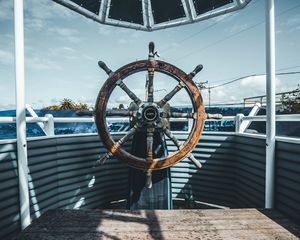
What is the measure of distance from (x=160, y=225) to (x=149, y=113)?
3.23 feet

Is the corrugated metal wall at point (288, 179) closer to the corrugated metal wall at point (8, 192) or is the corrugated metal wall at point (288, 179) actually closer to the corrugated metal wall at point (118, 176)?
the corrugated metal wall at point (118, 176)

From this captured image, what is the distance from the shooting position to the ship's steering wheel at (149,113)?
2361 millimetres

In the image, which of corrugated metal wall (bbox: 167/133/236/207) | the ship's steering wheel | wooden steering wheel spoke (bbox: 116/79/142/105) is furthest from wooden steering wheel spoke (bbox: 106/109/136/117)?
corrugated metal wall (bbox: 167/133/236/207)

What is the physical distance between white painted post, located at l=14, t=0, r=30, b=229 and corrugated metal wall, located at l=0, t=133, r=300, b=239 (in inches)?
2.1

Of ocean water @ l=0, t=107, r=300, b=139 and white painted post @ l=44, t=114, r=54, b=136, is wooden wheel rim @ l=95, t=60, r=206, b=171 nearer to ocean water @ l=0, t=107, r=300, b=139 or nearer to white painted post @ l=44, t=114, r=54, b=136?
white painted post @ l=44, t=114, r=54, b=136

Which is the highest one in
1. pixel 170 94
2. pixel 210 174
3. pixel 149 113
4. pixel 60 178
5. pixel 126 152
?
pixel 170 94

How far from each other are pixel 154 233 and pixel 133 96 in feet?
4.08

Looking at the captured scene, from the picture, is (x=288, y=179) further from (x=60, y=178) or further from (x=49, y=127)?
(x=49, y=127)

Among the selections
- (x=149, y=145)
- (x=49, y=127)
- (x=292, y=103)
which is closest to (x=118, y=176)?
(x=49, y=127)

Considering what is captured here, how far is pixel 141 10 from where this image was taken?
3453 mm

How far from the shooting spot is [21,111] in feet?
7.01

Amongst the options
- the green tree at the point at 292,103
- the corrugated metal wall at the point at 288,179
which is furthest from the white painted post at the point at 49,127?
the green tree at the point at 292,103

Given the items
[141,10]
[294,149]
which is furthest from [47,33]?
[294,149]

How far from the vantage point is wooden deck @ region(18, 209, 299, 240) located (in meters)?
1.89
